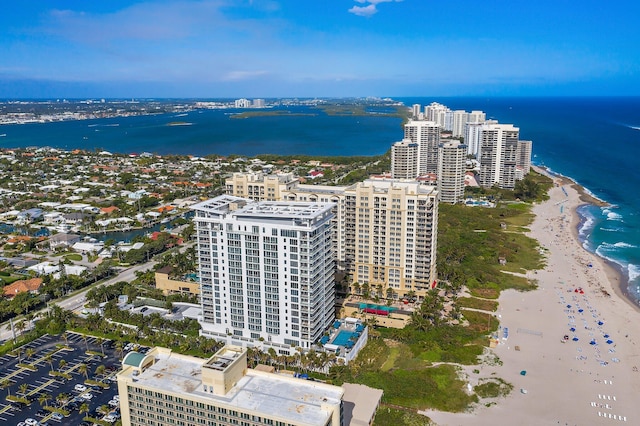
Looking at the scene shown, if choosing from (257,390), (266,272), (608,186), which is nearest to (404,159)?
(608,186)

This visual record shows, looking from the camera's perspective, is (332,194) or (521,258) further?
(521,258)

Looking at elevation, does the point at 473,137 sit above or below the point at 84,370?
above

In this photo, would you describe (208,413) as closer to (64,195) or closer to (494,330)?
(494,330)

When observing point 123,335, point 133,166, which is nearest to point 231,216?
point 123,335

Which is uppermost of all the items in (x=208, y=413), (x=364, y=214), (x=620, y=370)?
(x=364, y=214)

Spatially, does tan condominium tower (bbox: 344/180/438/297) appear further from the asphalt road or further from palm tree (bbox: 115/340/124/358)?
the asphalt road

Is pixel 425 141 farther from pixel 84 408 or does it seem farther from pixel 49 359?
pixel 84 408

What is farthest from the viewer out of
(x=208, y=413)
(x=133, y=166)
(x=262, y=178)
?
(x=133, y=166)
